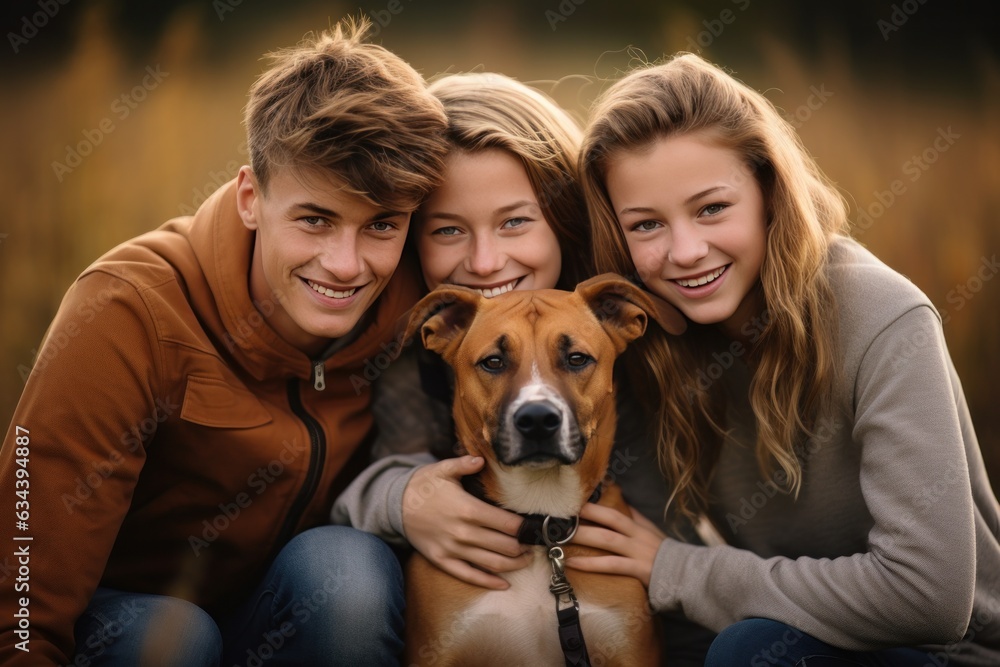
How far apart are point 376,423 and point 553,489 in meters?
0.90

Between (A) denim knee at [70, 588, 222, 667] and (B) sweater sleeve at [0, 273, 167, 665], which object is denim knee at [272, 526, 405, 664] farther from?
(B) sweater sleeve at [0, 273, 167, 665]

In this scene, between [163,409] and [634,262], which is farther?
[634,262]

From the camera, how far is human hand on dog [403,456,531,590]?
11.1 feet

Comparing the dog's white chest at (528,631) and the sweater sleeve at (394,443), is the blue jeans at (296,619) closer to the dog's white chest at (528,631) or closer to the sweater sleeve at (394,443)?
the sweater sleeve at (394,443)

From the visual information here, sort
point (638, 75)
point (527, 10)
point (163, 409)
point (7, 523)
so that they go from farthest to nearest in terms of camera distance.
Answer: point (527, 10)
point (638, 75)
point (163, 409)
point (7, 523)

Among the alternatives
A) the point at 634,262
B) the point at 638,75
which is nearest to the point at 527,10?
the point at 638,75

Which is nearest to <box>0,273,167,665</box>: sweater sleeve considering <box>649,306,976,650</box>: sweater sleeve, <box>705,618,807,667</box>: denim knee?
<box>705,618,807,667</box>: denim knee

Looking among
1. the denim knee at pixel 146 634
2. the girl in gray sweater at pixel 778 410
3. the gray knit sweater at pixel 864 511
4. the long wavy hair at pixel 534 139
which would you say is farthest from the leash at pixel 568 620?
the long wavy hair at pixel 534 139

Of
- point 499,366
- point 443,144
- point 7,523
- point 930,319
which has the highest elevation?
point 443,144

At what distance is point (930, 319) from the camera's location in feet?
9.91

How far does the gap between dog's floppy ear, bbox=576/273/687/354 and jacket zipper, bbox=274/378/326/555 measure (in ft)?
3.85

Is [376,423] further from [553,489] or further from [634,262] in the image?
[634,262]

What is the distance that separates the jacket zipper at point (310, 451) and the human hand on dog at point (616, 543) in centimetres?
108

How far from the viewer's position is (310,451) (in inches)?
141
